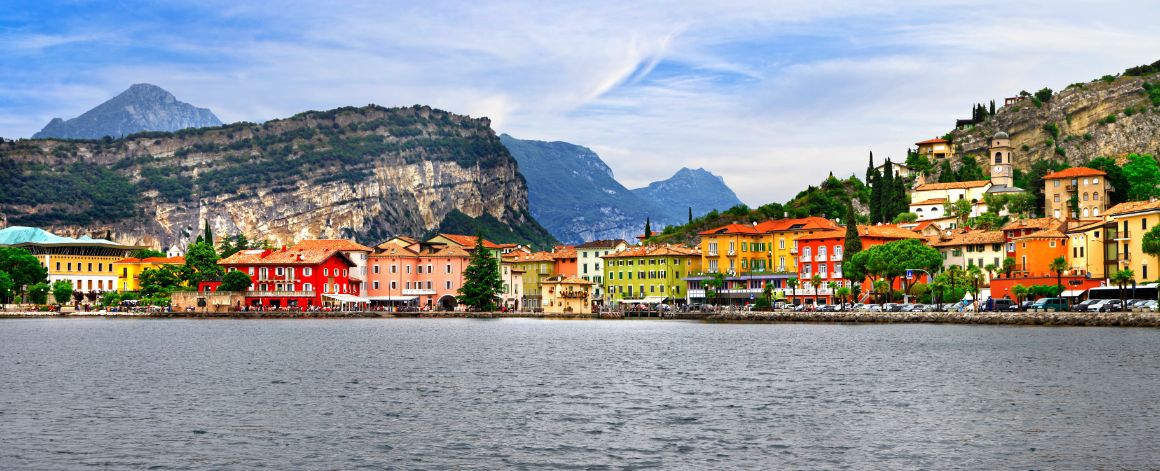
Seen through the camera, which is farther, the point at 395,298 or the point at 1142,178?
the point at 395,298

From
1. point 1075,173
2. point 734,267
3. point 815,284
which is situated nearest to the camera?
point 815,284

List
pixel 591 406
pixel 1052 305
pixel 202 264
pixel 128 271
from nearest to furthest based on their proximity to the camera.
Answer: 1. pixel 591 406
2. pixel 1052 305
3. pixel 202 264
4. pixel 128 271

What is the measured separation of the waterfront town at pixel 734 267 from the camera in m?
116

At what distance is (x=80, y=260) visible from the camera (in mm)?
181875

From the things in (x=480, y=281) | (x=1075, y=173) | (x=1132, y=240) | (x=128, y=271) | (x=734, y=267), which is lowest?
(x=480, y=281)

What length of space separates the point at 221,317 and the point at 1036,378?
4442 inches

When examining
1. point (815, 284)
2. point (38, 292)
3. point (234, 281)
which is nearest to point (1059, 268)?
point (815, 284)

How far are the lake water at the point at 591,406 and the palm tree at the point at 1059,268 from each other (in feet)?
96.3

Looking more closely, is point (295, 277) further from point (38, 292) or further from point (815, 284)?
point (815, 284)

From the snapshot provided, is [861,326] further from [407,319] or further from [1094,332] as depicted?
[407,319]

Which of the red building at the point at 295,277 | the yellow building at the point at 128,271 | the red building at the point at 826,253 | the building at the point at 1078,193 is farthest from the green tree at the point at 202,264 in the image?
the building at the point at 1078,193

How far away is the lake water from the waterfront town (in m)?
38.7

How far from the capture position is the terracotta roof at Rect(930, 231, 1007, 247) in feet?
420

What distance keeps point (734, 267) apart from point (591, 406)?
107281mm
